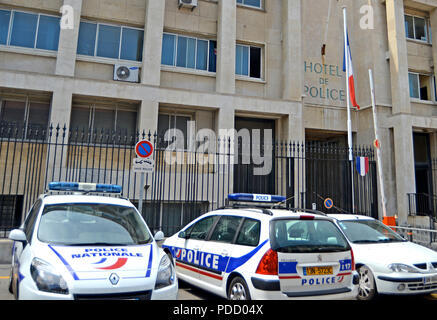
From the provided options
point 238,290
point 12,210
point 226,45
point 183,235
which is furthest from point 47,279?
point 226,45

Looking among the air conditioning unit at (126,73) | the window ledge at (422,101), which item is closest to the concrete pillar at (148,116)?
the air conditioning unit at (126,73)

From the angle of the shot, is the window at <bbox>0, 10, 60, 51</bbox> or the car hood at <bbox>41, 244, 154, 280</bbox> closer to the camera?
the car hood at <bbox>41, 244, 154, 280</bbox>

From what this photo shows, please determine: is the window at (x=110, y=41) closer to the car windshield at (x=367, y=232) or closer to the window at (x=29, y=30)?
the window at (x=29, y=30)

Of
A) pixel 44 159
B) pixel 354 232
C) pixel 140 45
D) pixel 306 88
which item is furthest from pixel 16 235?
pixel 306 88

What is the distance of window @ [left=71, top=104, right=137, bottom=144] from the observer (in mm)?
12703

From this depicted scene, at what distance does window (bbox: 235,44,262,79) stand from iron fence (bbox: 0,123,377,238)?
3.55 meters

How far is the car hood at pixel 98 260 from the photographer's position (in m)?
3.63

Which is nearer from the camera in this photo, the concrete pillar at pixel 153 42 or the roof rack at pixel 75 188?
the roof rack at pixel 75 188

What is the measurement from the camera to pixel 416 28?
57.2ft

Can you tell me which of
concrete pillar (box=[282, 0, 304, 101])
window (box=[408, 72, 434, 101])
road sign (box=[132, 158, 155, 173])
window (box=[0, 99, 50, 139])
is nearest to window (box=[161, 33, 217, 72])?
concrete pillar (box=[282, 0, 304, 101])

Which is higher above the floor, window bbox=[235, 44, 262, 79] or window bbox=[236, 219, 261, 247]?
window bbox=[235, 44, 262, 79]

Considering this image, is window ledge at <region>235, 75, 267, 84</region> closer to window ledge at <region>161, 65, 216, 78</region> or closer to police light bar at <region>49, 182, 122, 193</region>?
window ledge at <region>161, 65, 216, 78</region>

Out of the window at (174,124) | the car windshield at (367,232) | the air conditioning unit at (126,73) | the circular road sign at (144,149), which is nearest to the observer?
the car windshield at (367,232)

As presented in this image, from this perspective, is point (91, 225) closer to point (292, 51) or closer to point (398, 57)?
point (292, 51)
